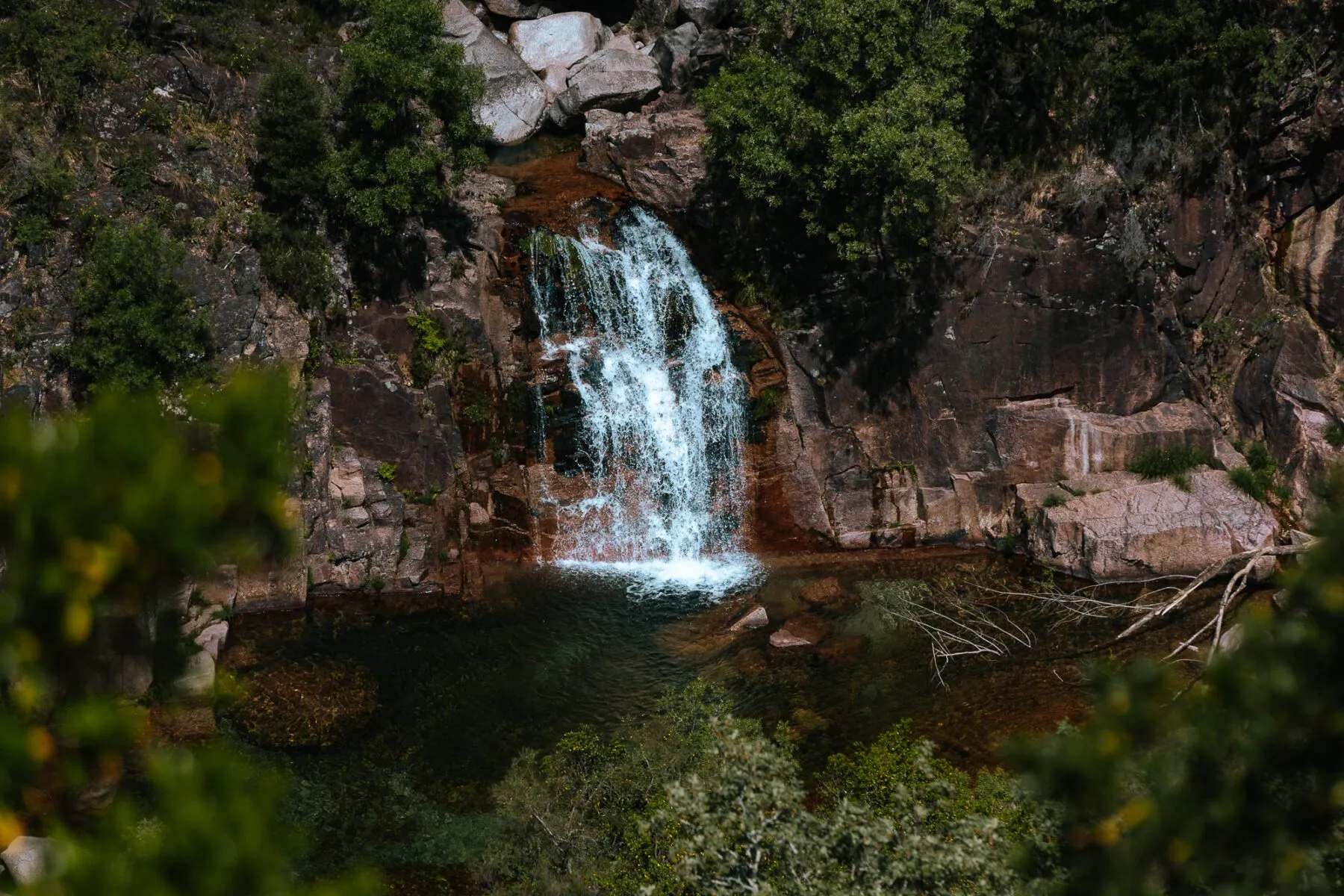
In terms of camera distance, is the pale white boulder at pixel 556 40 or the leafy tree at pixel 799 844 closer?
the leafy tree at pixel 799 844

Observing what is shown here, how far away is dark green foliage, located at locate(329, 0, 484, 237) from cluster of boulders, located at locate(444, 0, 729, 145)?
5.58 meters

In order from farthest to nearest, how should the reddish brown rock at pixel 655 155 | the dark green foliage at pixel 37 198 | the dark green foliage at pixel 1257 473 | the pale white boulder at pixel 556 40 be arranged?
1. the pale white boulder at pixel 556 40
2. the reddish brown rock at pixel 655 155
3. the dark green foliage at pixel 1257 473
4. the dark green foliage at pixel 37 198

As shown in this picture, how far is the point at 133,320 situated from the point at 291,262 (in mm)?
3880

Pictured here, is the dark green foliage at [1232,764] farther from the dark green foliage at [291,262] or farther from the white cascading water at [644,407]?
the dark green foliage at [291,262]

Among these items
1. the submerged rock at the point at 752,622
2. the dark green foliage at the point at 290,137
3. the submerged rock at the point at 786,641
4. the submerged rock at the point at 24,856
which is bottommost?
the submerged rock at the point at 786,641

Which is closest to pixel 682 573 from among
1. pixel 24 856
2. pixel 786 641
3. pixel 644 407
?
pixel 786 641

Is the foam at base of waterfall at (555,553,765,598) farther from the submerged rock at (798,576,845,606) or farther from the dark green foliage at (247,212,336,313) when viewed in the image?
the dark green foliage at (247,212,336,313)

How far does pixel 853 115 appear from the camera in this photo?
2169 centimetres

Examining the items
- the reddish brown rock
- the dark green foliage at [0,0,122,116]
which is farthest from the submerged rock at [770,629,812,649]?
the dark green foliage at [0,0,122,116]

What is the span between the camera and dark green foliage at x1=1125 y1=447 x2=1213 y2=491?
23297 millimetres

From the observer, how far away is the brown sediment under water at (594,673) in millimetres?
15781

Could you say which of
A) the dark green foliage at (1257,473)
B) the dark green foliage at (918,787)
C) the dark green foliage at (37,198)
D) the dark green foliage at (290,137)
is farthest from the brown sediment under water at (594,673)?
the dark green foliage at (290,137)

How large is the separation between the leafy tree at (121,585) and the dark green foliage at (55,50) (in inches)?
941

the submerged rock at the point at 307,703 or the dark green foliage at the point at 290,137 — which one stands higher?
the dark green foliage at the point at 290,137
